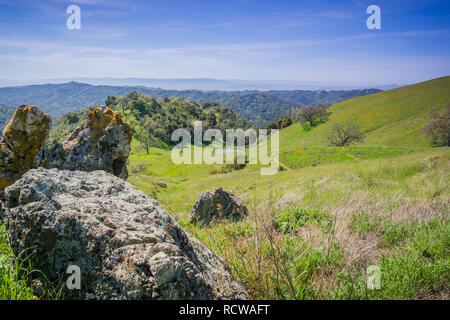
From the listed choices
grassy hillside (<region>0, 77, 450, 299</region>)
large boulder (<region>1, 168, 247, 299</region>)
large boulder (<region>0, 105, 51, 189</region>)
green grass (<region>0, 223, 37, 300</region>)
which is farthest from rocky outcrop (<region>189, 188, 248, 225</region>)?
green grass (<region>0, 223, 37, 300</region>)

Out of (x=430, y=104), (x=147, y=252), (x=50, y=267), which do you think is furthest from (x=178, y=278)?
(x=430, y=104)

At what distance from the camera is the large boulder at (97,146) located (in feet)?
31.7

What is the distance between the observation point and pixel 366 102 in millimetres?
104188

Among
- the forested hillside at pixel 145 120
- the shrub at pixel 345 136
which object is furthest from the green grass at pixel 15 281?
the forested hillside at pixel 145 120

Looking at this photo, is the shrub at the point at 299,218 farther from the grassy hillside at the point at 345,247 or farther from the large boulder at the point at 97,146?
the large boulder at the point at 97,146

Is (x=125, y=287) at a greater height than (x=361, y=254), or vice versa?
(x=125, y=287)

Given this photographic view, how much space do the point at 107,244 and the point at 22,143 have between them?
8370mm

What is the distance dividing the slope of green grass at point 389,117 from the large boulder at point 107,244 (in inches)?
3024

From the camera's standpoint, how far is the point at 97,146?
10.2m

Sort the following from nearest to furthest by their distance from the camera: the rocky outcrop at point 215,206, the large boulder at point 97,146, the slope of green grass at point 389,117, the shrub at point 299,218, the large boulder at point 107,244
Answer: the large boulder at point 107,244
the shrub at point 299,218
the rocky outcrop at point 215,206
the large boulder at point 97,146
the slope of green grass at point 389,117

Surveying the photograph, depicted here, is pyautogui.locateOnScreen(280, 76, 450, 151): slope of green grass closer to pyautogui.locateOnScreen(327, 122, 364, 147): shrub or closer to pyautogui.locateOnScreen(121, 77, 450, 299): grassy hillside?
pyautogui.locateOnScreen(327, 122, 364, 147): shrub

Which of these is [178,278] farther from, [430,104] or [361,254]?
[430,104]

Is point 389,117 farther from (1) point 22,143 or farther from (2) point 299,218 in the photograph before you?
(1) point 22,143

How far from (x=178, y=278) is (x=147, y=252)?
0.38 meters
